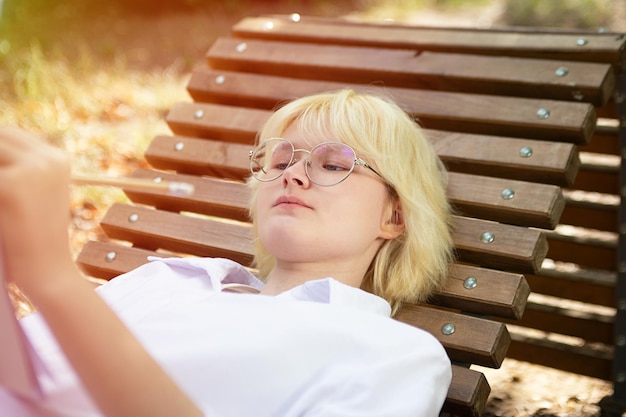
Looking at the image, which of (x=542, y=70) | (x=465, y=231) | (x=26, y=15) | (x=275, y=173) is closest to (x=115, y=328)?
(x=275, y=173)

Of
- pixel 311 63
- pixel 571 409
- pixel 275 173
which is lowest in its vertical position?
pixel 571 409

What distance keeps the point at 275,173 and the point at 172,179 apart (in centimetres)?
94

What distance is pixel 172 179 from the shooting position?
319 centimetres

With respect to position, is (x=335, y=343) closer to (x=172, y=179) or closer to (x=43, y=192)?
(x=43, y=192)

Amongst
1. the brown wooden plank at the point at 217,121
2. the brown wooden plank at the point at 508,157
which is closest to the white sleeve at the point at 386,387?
the brown wooden plank at the point at 508,157

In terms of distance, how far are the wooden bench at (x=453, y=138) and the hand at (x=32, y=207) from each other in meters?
1.22

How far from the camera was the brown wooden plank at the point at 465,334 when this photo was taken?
234 cm

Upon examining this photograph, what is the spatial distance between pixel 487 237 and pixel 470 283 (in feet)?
0.58

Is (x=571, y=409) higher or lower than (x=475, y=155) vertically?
lower

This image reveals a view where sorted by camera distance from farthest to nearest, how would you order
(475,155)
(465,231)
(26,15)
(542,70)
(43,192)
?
(26,15), (542,70), (475,155), (465,231), (43,192)

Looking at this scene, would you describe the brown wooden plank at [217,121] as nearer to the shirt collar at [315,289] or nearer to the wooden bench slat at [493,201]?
the wooden bench slat at [493,201]

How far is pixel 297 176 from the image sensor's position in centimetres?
222

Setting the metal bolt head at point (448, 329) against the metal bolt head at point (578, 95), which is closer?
the metal bolt head at point (448, 329)

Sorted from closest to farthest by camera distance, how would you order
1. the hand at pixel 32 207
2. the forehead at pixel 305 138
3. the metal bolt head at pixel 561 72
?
the hand at pixel 32 207 → the forehead at pixel 305 138 → the metal bolt head at pixel 561 72
